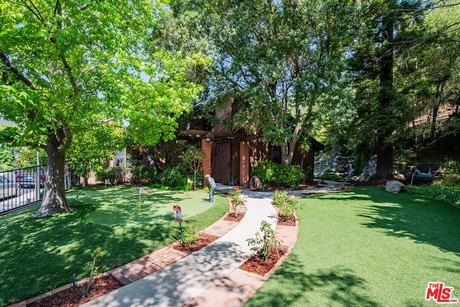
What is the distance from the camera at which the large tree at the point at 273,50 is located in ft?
35.5

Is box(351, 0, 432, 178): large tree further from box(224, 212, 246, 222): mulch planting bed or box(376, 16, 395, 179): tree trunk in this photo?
box(224, 212, 246, 222): mulch planting bed

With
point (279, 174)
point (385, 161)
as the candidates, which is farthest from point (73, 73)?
point (385, 161)

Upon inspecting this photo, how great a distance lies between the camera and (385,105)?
1379 centimetres

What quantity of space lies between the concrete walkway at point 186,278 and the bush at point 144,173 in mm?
11426

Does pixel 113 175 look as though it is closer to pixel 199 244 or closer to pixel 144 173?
pixel 144 173

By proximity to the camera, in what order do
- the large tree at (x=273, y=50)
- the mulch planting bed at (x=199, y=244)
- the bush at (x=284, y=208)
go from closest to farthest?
the mulch planting bed at (x=199, y=244), the bush at (x=284, y=208), the large tree at (x=273, y=50)

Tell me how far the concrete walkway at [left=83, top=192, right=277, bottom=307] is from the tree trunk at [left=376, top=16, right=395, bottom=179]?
40.2 ft

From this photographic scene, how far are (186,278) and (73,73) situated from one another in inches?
221

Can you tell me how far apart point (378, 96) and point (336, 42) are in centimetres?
474

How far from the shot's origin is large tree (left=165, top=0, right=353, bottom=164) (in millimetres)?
10812

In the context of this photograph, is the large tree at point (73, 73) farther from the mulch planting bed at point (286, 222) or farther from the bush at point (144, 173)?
the bush at point (144, 173)

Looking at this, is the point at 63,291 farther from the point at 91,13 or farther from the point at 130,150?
the point at 130,150

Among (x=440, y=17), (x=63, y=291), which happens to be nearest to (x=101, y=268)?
(x=63, y=291)

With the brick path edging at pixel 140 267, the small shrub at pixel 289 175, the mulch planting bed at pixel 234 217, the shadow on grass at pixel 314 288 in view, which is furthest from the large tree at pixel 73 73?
the small shrub at pixel 289 175
